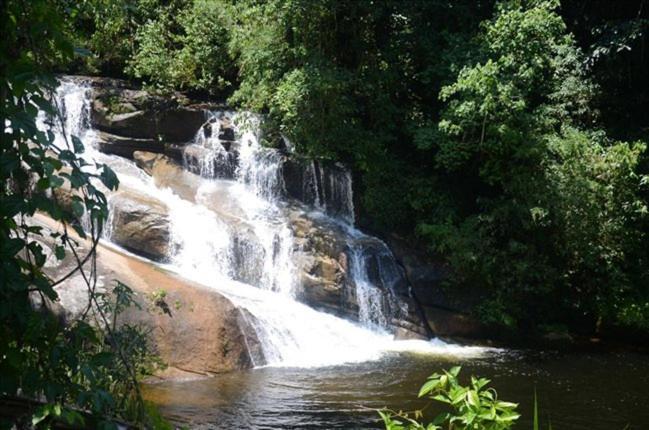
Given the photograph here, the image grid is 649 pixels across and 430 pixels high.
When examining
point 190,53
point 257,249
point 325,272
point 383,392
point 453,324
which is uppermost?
point 190,53

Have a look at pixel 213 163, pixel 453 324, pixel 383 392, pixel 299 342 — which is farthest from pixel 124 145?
pixel 383 392

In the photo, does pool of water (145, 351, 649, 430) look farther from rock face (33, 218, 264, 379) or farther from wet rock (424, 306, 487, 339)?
wet rock (424, 306, 487, 339)

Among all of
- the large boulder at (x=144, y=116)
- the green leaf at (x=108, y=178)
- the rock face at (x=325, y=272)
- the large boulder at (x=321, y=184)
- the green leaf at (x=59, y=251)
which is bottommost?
the rock face at (x=325, y=272)

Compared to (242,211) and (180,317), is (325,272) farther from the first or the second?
(180,317)

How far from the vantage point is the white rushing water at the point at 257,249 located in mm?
11859

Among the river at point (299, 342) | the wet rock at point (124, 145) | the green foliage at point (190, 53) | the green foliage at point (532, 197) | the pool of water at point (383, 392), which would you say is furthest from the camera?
the green foliage at point (190, 53)

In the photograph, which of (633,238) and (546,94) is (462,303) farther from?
(546,94)

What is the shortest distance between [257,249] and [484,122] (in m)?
5.20

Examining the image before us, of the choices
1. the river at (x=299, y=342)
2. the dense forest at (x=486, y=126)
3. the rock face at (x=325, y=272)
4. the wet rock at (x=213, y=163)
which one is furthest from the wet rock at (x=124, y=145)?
the rock face at (x=325, y=272)

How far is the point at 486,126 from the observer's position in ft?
45.2

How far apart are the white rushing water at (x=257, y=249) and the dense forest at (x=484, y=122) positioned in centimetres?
96

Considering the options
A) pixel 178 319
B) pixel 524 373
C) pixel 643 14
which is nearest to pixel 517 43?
pixel 643 14

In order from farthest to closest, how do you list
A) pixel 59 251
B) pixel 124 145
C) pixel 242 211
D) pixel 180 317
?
1. pixel 124 145
2. pixel 242 211
3. pixel 180 317
4. pixel 59 251

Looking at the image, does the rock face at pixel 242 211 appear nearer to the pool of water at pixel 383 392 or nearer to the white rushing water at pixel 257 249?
the white rushing water at pixel 257 249
